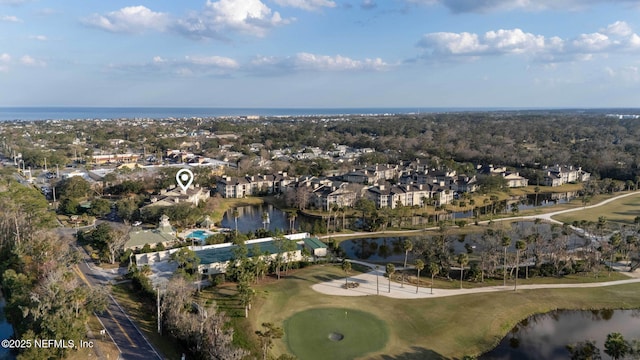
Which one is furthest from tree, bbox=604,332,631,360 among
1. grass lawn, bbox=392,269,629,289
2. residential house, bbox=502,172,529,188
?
residential house, bbox=502,172,529,188

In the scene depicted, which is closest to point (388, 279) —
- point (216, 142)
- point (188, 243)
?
point (188, 243)

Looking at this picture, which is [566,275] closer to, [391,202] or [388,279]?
[388,279]

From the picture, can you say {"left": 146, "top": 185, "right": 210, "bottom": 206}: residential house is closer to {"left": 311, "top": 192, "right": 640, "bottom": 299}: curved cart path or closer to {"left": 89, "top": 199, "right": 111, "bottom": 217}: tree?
{"left": 89, "top": 199, "right": 111, "bottom": 217}: tree

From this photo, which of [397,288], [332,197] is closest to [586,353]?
[397,288]

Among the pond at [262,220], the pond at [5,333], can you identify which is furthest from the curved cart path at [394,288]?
the pond at [5,333]

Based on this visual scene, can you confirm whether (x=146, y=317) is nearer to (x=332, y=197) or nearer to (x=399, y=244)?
(x=399, y=244)

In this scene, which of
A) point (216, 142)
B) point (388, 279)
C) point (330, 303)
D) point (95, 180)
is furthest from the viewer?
point (216, 142)
